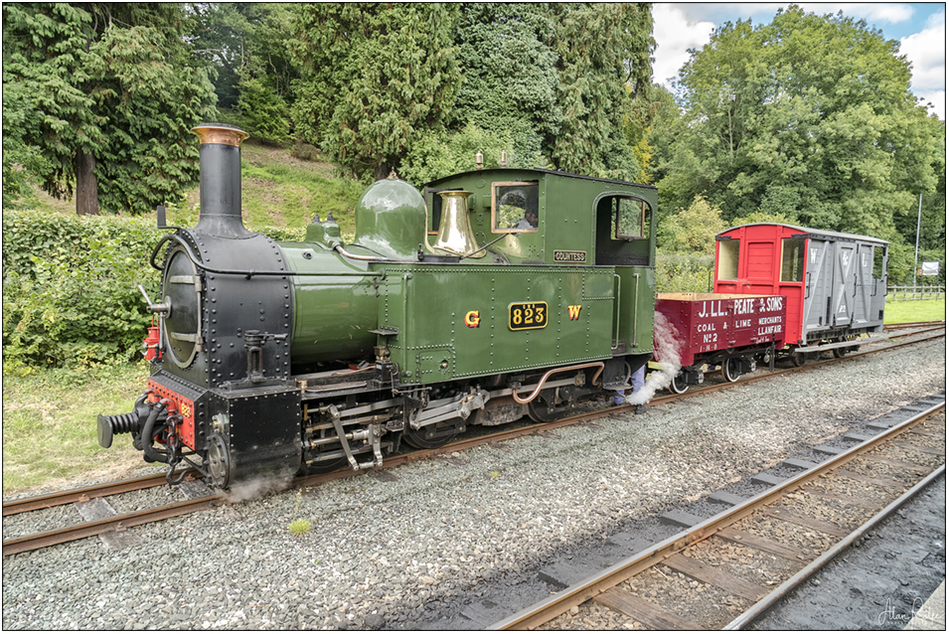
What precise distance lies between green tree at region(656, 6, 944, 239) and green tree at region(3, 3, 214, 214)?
2631 centimetres

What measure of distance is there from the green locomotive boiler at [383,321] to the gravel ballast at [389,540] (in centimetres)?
44

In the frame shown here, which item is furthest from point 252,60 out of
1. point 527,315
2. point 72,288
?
point 527,315

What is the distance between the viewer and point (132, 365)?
29.8 feet

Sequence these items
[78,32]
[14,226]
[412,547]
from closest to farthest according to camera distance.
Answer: [412,547]
[14,226]
[78,32]

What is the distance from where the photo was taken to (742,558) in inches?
167

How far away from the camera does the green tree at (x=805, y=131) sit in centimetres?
2867

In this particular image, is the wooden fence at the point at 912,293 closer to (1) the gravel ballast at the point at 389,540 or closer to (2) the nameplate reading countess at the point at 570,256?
(1) the gravel ballast at the point at 389,540

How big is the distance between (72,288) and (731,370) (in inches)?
447

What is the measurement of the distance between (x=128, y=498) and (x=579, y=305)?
4.99m

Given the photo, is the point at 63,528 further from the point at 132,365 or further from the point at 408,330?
the point at 132,365

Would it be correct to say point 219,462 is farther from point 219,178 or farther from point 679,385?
point 679,385

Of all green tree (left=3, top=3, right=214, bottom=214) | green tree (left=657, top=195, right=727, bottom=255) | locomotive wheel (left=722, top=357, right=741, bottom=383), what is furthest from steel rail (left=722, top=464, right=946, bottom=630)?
green tree (left=657, top=195, right=727, bottom=255)

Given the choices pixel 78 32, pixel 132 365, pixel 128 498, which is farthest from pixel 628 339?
pixel 78 32

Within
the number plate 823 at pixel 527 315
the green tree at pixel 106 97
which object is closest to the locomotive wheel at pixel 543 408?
the number plate 823 at pixel 527 315
